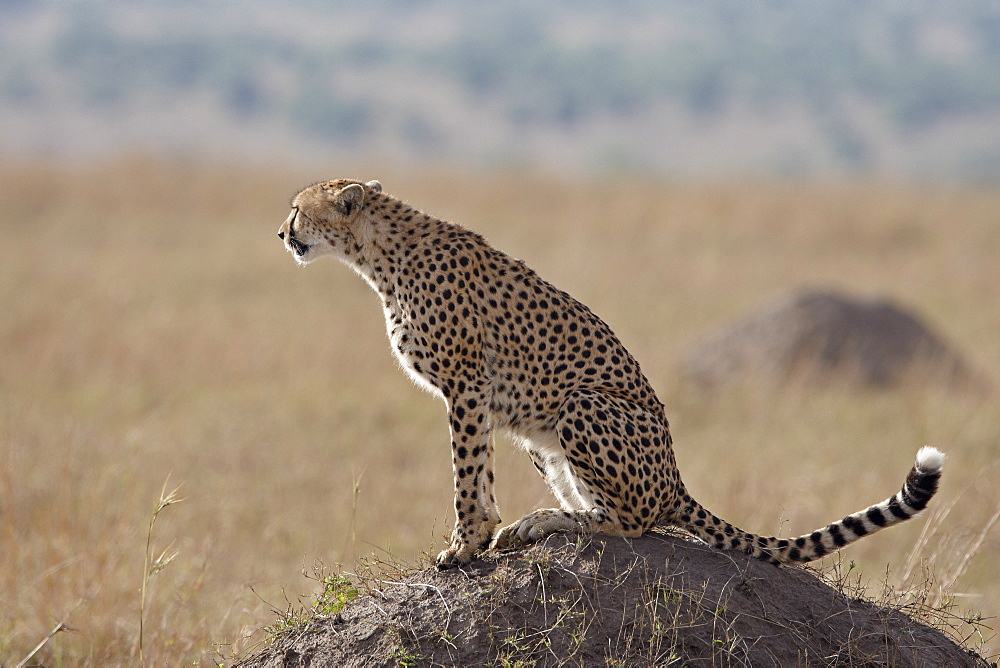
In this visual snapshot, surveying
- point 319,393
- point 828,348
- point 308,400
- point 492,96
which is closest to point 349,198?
point 308,400

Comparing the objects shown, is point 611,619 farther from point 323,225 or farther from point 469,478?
point 323,225

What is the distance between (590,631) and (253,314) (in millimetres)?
11497

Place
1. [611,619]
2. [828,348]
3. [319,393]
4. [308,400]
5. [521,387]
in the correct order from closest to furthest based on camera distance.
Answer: [611,619], [521,387], [308,400], [319,393], [828,348]

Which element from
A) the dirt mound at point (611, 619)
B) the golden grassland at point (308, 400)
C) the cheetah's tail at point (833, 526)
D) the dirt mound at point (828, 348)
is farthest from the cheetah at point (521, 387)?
the dirt mound at point (828, 348)

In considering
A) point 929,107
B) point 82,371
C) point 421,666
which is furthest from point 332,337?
point 929,107

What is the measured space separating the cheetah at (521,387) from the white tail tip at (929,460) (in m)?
0.05

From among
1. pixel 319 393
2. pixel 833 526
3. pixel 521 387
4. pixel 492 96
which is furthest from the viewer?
pixel 492 96

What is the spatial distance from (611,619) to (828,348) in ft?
26.8

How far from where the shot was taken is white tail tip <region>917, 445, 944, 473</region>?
12.3 ft

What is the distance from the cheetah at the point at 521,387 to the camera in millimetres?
4035

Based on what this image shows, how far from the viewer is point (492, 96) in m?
139

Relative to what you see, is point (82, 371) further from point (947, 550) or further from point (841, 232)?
point (841, 232)

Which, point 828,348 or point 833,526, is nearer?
point 833,526

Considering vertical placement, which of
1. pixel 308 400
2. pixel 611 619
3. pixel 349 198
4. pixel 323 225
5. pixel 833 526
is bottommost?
pixel 611 619
